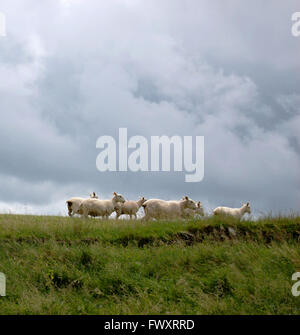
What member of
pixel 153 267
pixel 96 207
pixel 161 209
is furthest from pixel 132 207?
pixel 153 267

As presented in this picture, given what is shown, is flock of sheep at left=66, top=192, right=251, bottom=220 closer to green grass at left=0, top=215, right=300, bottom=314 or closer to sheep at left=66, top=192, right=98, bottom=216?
sheep at left=66, top=192, right=98, bottom=216

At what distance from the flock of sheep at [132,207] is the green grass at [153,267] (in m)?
6.20

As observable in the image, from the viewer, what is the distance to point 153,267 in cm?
1275

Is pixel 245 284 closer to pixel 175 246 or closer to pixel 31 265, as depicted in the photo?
pixel 175 246

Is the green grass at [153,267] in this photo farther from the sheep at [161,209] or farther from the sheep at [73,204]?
the sheep at [73,204]

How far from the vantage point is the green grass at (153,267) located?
10.8m

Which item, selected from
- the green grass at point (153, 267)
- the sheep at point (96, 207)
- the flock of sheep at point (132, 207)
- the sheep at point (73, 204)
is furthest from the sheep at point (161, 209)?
the green grass at point (153, 267)

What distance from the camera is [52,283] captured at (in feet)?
41.7

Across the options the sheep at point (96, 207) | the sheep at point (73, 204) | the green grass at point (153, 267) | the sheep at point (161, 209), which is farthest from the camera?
the sheep at point (73, 204)

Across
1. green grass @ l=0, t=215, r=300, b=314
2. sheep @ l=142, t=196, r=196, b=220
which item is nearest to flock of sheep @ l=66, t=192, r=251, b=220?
sheep @ l=142, t=196, r=196, b=220

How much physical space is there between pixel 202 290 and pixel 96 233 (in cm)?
610

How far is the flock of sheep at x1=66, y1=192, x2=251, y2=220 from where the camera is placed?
2400 centimetres

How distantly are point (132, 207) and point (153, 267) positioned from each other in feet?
A: 49.3
